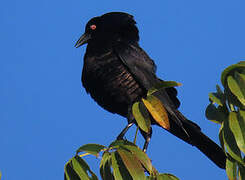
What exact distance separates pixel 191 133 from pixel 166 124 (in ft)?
4.93

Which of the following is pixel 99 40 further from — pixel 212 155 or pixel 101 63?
pixel 212 155

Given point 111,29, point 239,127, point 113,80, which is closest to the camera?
point 239,127

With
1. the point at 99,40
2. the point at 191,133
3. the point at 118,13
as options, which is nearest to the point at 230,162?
the point at 191,133

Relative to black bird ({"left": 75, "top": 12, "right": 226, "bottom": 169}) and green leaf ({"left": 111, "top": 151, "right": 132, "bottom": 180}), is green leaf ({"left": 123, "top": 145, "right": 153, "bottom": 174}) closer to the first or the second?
green leaf ({"left": 111, "top": 151, "right": 132, "bottom": 180})

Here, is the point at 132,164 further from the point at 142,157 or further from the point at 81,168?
the point at 81,168

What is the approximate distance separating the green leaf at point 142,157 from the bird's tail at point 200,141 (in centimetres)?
107

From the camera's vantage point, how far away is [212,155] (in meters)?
3.40

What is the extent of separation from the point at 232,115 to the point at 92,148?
→ 2.52 feet

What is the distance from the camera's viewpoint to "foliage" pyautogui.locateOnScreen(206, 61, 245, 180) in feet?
6.70

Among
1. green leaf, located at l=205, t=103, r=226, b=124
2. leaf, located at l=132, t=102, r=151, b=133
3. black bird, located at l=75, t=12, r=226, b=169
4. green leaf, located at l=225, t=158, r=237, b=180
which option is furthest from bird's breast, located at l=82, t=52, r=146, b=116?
green leaf, located at l=225, t=158, r=237, b=180

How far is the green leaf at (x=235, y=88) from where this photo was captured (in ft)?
6.80

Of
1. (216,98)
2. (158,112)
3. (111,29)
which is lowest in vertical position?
(216,98)

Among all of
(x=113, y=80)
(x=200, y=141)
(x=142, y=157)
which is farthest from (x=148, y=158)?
(x=113, y=80)

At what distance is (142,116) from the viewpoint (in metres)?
2.32
